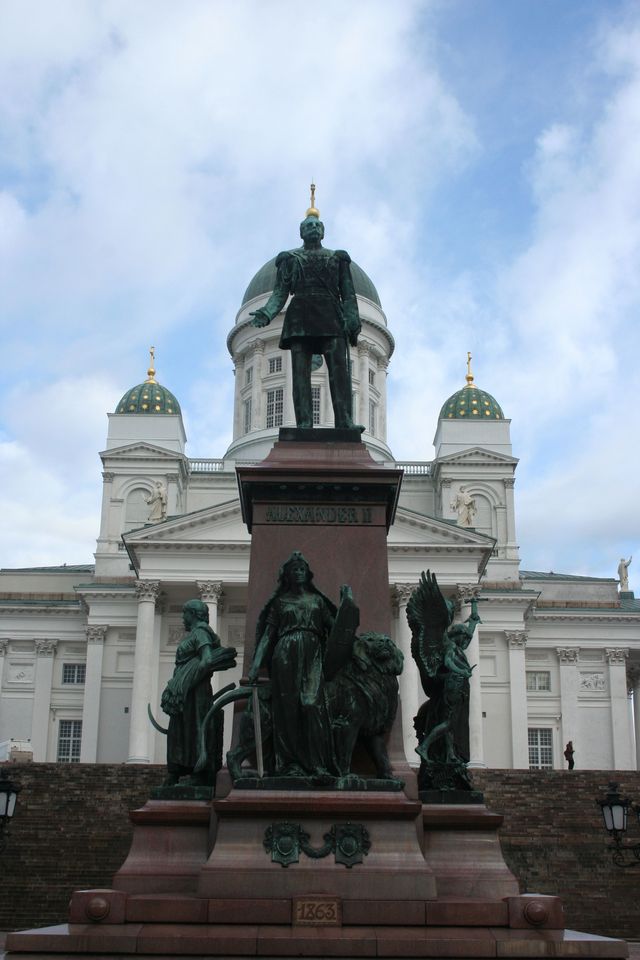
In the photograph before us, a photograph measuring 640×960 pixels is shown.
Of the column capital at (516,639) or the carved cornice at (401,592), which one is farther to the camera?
the column capital at (516,639)

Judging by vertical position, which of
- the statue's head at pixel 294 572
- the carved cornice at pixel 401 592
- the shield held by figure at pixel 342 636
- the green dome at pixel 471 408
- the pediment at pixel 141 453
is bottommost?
the shield held by figure at pixel 342 636

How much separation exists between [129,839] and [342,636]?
728 inches

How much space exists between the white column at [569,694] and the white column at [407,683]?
38.8 ft

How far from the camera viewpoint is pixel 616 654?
61719 millimetres

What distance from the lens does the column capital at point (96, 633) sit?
2280 inches

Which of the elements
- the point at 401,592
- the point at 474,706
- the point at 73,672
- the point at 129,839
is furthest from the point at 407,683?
the point at 129,839

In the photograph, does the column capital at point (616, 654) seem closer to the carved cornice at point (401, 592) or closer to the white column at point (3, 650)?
the carved cornice at point (401, 592)

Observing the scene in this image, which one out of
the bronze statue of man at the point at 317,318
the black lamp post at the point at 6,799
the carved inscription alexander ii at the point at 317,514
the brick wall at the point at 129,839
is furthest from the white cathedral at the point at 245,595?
the carved inscription alexander ii at the point at 317,514

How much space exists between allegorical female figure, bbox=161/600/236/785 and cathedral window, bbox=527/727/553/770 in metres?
A: 51.5

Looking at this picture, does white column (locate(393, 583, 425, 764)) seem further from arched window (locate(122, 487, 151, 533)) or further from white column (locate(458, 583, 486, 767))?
arched window (locate(122, 487, 151, 533))

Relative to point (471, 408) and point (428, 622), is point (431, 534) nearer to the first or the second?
point (471, 408)

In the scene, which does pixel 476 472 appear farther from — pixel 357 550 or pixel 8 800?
A: pixel 357 550

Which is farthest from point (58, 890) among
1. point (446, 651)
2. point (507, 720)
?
point (507, 720)

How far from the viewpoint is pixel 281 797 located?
9086 mm
